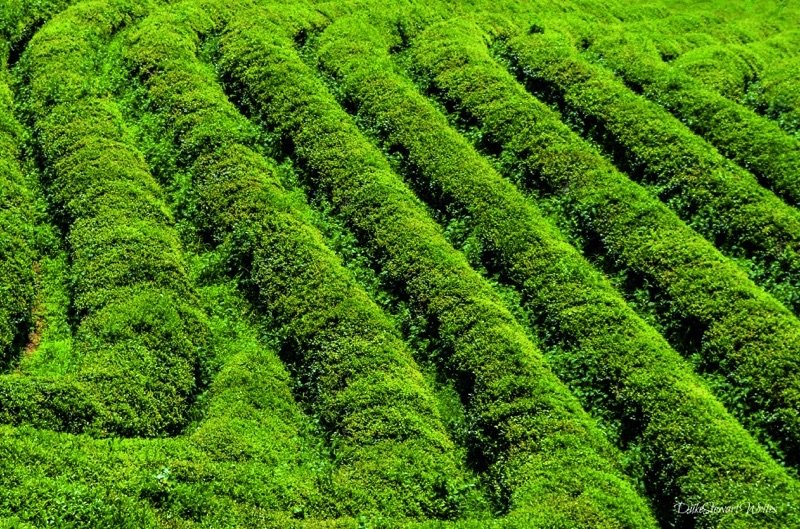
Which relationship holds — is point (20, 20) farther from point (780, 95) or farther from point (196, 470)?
point (780, 95)

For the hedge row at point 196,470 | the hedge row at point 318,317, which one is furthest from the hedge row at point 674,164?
the hedge row at point 196,470

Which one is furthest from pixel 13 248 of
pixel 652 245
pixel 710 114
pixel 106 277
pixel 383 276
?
pixel 710 114

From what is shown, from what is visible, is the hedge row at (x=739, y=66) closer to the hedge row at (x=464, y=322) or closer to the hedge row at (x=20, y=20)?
the hedge row at (x=464, y=322)

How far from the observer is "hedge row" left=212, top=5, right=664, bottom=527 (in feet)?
57.6

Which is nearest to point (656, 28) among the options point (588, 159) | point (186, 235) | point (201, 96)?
point (588, 159)

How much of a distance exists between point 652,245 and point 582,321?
4335 mm

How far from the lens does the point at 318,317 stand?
2073 cm

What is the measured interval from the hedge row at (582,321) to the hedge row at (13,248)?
11803 mm

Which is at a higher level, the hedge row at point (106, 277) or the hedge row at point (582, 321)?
the hedge row at point (582, 321)

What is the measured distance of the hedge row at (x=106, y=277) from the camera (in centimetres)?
1748

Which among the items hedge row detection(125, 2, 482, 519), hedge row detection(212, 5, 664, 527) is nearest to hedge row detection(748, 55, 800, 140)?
hedge row detection(212, 5, 664, 527)

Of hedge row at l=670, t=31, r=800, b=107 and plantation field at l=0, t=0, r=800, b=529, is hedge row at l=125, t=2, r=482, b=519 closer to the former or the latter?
plantation field at l=0, t=0, r=800, b=529

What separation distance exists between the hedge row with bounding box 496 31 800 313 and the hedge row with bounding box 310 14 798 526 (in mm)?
3923

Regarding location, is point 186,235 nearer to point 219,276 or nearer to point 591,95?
point 219,276
